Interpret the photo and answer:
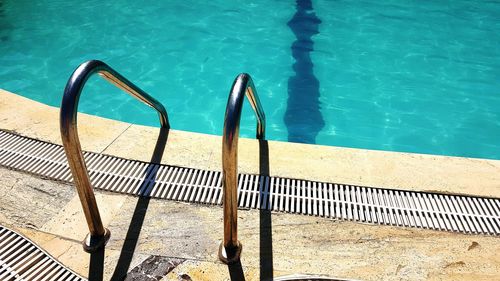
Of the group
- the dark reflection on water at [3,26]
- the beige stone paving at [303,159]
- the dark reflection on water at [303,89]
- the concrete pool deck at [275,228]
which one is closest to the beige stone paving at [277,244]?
the concrete pool deck at [275,228]

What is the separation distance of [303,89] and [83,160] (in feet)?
15.1

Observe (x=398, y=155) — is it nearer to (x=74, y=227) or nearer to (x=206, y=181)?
(x=206, y=181)

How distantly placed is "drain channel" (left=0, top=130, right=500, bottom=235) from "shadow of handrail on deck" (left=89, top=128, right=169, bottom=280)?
0.04 feet

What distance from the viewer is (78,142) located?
211 cm

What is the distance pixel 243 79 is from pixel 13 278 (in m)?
1.70

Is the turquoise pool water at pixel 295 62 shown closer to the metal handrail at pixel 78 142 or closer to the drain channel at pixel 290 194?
the drain channel at pixel 290 194

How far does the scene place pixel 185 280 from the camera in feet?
7.61

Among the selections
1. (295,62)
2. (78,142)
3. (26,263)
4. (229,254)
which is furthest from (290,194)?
(295,62)

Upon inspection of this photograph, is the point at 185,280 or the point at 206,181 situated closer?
the point at 185,280

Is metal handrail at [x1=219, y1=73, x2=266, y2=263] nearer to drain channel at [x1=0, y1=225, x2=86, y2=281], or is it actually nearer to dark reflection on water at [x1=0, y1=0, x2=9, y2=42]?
drain channel at [x1=0, y1=225, x2=86, y2=281]

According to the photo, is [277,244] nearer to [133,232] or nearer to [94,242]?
[133,232]

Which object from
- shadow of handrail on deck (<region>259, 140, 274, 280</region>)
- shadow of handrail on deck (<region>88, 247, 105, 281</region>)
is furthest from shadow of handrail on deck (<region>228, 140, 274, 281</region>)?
shadow of handrail on deck (<region>88, 247, 105, 281</region>)

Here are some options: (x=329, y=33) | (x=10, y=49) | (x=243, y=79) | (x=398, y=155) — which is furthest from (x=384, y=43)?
(x=10, y=49)

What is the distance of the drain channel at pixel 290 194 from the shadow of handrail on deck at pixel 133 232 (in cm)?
1
